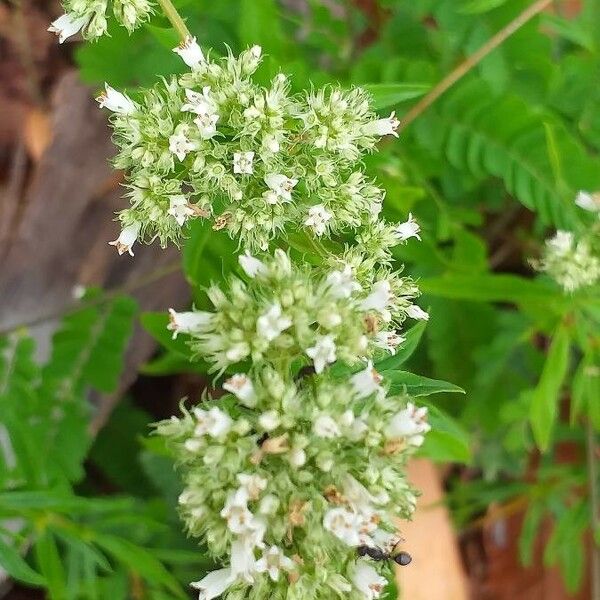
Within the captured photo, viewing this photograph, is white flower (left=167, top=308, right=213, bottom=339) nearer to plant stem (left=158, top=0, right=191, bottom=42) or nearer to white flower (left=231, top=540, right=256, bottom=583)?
white flower (left=231, top=540, right=256, bottom=583)

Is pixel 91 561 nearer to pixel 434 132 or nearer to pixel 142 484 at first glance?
pixel 142 484

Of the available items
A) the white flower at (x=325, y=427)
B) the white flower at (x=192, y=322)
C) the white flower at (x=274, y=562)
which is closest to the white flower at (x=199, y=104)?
the white flower at (x=192, y=322)

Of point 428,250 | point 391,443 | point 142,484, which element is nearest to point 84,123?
point 142,484

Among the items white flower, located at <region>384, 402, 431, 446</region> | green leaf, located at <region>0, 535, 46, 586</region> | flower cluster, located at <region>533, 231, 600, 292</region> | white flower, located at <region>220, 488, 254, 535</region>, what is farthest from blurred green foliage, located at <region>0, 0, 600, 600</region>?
white flower, located at <region>220, 488, 254, 535</region>

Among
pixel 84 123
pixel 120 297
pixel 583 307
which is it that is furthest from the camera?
pixel 84 123

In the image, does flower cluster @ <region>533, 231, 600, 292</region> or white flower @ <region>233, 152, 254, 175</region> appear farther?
flower cluster @ <region>533, 231, 600, 292</region>
